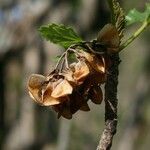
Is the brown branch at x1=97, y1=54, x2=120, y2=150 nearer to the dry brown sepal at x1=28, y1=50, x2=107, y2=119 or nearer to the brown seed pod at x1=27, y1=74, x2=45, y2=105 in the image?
the dry brown sepal at x1=28, y1=50, x2=107, y2=119

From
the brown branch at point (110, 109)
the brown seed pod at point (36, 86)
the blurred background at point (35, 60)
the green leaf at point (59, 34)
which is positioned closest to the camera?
the brown branch at point (110, 109)

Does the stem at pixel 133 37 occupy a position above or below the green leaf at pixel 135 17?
below

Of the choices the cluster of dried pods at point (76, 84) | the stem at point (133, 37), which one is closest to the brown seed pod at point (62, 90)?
the cluster of dried pods at point (76, 84)

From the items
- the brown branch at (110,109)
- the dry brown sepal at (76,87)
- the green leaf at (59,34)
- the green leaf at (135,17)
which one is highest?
the green leaf at (59,34)

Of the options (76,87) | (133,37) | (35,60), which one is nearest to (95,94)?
(76,87)

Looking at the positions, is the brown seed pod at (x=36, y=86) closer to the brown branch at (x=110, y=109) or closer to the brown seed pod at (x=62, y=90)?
the brown seed pod at (x=62, y=90)

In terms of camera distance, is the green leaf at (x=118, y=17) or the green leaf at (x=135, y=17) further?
the green leaf at (x=135, y=17)

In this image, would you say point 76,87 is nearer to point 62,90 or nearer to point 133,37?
point 62,90
